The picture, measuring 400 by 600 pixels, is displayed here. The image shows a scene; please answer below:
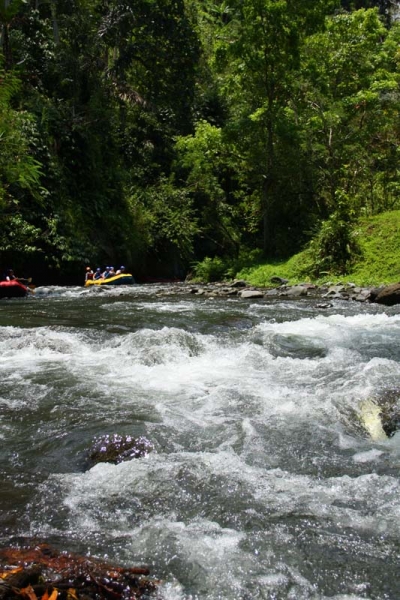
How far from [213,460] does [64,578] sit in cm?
194

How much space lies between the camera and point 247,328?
9.94 meters

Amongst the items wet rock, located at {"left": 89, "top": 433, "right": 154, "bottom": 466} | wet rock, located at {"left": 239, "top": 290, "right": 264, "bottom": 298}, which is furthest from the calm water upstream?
wet rock, located at {"left": 239, "top": 290, "right": 264, "bottom": 298}

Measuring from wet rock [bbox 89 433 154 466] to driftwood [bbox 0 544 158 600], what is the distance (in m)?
1.44

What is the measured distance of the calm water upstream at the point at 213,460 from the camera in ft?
9.95

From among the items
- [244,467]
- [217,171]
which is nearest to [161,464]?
[244,467]

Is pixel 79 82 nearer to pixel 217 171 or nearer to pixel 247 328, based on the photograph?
pixel 217 171

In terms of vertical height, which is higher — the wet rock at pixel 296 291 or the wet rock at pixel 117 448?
the wet rock at pixel 117 448

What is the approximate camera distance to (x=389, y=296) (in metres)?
13.3

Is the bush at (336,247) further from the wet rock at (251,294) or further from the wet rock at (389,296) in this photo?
the wet rock at (389,296)

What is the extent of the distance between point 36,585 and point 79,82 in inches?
1028

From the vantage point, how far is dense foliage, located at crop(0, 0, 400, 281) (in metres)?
20.0

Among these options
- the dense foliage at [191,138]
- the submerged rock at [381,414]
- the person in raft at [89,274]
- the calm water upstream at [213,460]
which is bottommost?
the submerged rock at [381,414]

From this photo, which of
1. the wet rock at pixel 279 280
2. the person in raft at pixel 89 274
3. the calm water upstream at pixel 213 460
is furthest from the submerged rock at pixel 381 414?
the person in raft at pixel 89 274

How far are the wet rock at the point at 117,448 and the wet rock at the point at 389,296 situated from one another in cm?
1017
